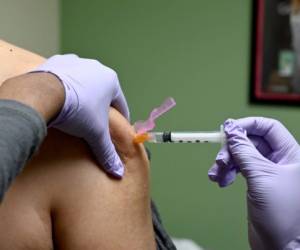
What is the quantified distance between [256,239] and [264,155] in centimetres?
18

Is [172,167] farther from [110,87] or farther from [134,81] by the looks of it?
[110,87]

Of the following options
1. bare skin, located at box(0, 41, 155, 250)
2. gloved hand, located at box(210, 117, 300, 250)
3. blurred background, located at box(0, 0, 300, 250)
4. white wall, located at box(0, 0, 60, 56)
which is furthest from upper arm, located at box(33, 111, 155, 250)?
blurred background, located at box(0, 0, 300, 250)

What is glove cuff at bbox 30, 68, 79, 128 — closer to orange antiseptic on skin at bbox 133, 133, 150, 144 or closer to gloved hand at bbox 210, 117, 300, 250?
orange antiseptic on skin at bbox 133, 133, 150, 144

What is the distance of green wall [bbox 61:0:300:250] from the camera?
1925 mm

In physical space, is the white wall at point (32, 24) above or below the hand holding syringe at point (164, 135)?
above

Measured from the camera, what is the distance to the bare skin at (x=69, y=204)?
751mm

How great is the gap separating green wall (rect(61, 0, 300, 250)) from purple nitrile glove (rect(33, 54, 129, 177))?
1.14 m

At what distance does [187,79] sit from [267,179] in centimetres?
106

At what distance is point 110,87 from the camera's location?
0.82 metres

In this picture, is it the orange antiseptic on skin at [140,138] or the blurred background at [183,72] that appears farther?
the blurred background at [183,72]

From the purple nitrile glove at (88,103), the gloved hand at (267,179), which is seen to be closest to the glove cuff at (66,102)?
the purple nitrile glove at (88,103)

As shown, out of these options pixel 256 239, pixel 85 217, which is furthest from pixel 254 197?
pixel 85 217

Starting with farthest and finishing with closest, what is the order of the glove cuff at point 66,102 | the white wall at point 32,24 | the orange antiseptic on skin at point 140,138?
the white wall at point 32,24 < the orange antiseptic on skin at point 140,138 < the glove cuff at point 66,102

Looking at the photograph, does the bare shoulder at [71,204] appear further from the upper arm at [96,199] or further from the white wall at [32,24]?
the white wall at [32,24]
